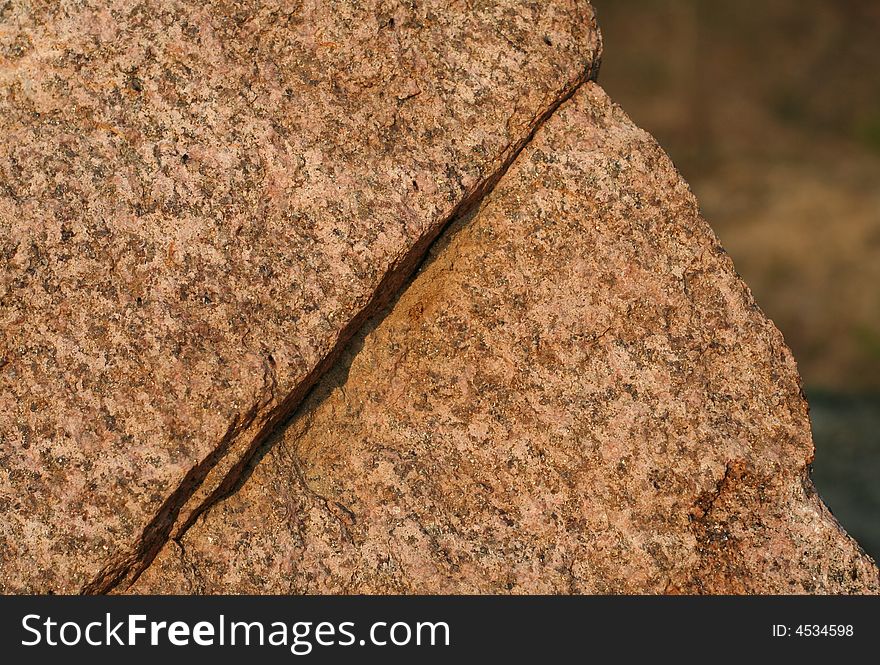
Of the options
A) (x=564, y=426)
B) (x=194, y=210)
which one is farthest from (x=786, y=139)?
(x=194, y=210)

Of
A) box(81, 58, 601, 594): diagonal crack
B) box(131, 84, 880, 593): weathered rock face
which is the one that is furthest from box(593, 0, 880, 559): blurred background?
box(81, 58, 601, 594): diagonal crack

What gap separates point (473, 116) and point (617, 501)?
662mm

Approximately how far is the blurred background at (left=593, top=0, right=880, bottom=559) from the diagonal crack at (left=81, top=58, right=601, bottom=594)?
10.7ft

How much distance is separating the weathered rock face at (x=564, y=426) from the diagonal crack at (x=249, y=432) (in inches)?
0.9

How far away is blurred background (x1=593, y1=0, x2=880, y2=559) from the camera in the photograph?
5094 mm

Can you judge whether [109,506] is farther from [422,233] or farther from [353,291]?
[422,233]

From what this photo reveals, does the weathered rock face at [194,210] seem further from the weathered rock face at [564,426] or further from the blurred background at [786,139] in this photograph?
the blurred background at [786,139]

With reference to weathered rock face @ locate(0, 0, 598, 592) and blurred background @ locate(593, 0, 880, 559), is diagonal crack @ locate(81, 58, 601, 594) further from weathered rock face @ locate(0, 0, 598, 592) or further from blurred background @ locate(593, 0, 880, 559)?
blurred background @ locate(593, 0, 880, 559)

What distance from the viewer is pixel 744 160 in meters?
6.73

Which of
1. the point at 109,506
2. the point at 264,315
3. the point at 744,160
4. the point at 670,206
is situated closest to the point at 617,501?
the point at 670,206

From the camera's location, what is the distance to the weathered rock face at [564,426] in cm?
161

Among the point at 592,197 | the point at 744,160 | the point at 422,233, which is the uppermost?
the point at 592,197

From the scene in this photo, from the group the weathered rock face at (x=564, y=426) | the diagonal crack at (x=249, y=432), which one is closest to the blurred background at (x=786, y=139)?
the weathered rock face at (x=564, y=426)

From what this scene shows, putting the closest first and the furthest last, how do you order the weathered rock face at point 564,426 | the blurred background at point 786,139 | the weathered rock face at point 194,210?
1. the weathered rock face at point 194,210
2. the weathered rock face at point 564,426
3. the blurred background at point 786,139
